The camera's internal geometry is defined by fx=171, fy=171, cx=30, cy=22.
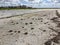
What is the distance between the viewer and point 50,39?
19.2 meters

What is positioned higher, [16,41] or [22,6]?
[16,41]

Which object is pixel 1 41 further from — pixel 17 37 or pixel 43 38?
pixel 43 38

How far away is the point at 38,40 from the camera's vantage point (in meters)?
18.7

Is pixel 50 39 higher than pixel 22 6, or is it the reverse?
pixel 50 39

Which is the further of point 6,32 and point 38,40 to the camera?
point 6,32

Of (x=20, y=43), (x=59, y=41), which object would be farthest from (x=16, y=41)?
(x=59, y=41)

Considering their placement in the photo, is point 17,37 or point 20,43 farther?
point 17,37

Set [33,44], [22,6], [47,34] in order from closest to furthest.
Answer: [33,44] < [47,34] < [22,6]

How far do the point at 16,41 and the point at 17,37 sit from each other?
4.82ft

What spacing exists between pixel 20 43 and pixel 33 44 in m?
1.33

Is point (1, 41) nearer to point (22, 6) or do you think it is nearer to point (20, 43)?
point (20, 43)

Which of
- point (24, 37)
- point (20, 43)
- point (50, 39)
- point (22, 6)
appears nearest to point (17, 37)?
point (24, 37)

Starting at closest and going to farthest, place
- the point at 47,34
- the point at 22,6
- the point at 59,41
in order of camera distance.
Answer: the point at 59,41 < the point at 47,34 < the point at 22,6

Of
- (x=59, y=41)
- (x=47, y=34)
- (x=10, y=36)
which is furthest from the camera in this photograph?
(x=47, y=34)
